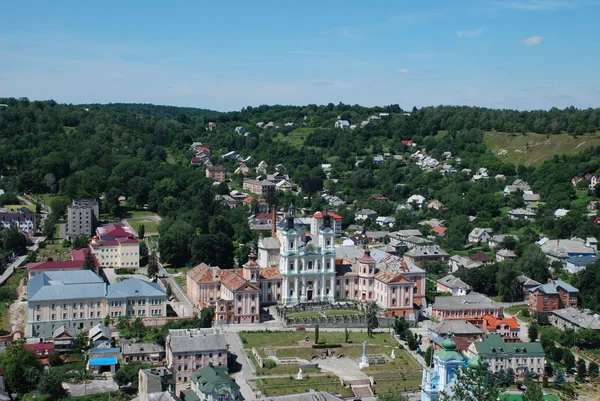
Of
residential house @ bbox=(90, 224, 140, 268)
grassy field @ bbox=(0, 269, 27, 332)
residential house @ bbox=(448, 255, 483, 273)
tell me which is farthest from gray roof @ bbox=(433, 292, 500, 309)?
grassy field @ bbox=(0, 269, 27, 332)

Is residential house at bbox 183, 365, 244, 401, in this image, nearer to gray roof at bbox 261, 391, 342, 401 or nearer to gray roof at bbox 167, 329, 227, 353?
gray roof at bbox 167, 329, 227, 353

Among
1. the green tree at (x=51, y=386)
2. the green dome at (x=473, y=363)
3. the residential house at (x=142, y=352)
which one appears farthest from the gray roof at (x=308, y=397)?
the green tree at (x=51, y=386)

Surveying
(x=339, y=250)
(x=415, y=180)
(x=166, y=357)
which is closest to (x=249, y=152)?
(x=415, y=180)

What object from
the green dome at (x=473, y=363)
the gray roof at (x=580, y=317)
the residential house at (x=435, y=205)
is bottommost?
the gray roof at (x=580, y=317)

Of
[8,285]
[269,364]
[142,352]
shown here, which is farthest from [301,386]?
[8,285]

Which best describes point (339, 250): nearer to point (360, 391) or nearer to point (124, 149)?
point (360, 391)

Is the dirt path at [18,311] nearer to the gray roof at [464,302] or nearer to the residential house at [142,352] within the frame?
the residential house at [142,352]
